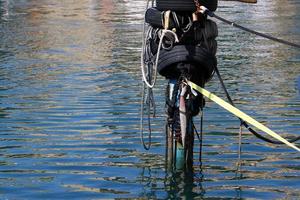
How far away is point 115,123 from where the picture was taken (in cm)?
1227

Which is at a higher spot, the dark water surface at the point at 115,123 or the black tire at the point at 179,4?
the black tire at the point at 179,4

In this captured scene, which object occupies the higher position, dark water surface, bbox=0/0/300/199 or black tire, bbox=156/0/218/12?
black tire, bbox=156/0/218/12

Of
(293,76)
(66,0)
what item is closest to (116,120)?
(293,76)

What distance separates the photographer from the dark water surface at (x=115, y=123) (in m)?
9.04

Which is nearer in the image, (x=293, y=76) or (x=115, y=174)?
(x=115, y=174)

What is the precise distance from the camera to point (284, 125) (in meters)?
12.1

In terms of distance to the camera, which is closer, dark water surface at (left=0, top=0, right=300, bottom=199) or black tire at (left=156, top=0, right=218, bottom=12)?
black tire at (left=156, top=0, right=218, bottom=12)

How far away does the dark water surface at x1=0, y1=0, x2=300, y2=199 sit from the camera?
9.04 meters

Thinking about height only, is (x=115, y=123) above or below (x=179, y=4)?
below

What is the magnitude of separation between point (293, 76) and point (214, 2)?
28.1ft

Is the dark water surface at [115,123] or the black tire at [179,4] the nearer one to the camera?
the black tire at [179,4]

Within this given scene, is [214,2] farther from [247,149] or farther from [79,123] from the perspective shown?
[79,123]

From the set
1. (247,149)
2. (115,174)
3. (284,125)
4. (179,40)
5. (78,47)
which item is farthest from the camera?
(78,47)

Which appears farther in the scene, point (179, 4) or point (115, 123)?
point (115, 123)
